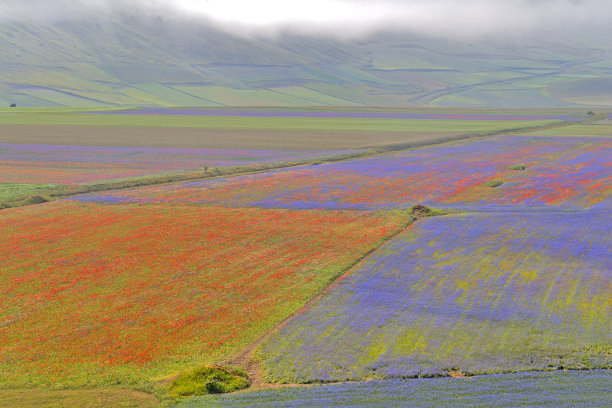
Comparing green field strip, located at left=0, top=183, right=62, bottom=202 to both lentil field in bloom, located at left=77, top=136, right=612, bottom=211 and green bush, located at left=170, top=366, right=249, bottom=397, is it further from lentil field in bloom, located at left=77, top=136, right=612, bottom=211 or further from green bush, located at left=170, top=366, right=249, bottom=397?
green bush, located at left=170, top=366, right=249, bottom=397

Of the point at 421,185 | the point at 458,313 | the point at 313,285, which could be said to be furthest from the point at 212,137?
the point at 458,313

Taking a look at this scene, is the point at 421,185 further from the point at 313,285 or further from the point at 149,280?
the point at 149,280

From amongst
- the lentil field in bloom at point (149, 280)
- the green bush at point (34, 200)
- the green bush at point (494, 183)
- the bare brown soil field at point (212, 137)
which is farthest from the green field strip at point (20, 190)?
the green bush at point (494, 183)

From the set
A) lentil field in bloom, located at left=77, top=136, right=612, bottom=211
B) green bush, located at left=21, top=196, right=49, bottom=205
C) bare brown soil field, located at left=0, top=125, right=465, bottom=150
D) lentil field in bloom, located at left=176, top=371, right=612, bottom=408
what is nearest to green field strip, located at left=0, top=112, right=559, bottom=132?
bare brown soil field, located at left=0, top=125, right=465, bottom=150

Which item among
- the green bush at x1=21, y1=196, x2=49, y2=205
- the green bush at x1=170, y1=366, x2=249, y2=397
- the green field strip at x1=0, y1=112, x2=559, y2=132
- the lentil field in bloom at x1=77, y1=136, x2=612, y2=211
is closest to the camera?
the green bush at x1=170, y1=366, x2=249, y2=397

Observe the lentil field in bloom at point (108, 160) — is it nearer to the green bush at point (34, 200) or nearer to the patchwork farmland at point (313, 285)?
the patchwork farmland at point (313, 285)
